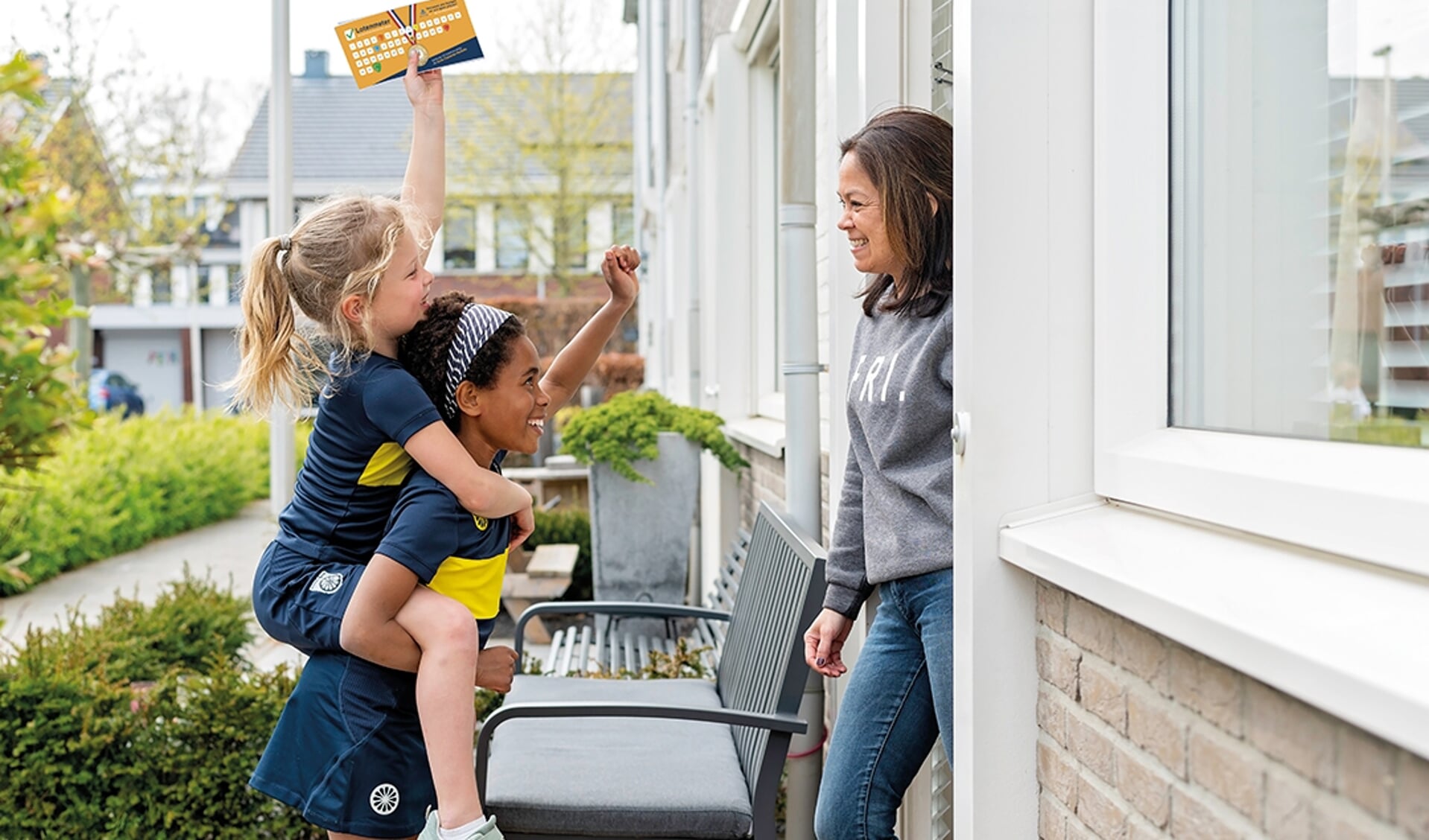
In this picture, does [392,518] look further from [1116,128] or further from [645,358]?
[645,358]

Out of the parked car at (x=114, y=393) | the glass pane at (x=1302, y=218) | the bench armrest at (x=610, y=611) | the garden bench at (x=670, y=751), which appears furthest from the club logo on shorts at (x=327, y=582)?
the parked car at (x=114, y=393)

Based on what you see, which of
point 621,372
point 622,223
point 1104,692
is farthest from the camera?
point 622,223

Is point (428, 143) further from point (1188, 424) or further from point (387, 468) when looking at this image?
point (1188, 424)

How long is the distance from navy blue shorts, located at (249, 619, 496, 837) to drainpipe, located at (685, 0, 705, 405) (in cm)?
604

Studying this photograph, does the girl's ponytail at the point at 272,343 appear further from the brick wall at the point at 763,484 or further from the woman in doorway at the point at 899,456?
the brick wall at the point at 763,484

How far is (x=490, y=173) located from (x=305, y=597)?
98.8ft

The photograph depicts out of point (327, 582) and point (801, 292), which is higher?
point (801, 292)

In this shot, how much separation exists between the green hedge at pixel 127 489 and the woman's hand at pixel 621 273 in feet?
23.8

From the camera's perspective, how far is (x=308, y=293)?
91.1 inches

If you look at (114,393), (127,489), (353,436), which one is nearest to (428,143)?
(353,436)

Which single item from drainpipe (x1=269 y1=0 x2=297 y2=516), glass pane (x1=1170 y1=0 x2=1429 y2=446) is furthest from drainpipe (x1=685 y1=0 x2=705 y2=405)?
glass pane (x1=1170 y1=0 x2=1429 y2=446)

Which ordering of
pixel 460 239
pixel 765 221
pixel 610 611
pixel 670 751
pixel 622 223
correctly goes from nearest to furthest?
pixel 670 751
pixel 610 611
pixel 765 221
pixel 622 223
pixel 460 239

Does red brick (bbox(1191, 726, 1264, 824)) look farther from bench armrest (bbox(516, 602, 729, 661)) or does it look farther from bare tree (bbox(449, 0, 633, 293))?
bare tree (bbox(449, 0, 633, 293))

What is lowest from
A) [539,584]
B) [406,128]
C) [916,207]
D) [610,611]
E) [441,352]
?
[539,584]
